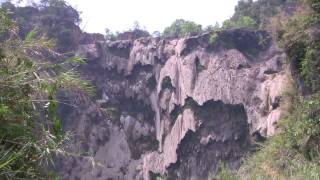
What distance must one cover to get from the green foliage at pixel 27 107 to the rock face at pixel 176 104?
12.2 m

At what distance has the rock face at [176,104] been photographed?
58.2ft

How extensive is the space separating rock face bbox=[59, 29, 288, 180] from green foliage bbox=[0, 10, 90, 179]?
39.9 feet

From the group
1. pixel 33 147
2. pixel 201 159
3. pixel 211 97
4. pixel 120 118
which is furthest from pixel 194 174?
pixel 33 147

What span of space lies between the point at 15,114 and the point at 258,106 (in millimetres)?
14705

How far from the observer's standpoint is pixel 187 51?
65.7 feet

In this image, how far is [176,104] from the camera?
19.9 meters

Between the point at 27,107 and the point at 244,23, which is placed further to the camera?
the point at 244,23

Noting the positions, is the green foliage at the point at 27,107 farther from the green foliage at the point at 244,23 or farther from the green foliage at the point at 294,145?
the green foliage at the point at 244,23

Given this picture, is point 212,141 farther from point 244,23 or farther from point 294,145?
point 294,145


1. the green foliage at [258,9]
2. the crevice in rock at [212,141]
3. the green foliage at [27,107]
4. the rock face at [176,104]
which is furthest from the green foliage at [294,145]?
the green foliage at [258,9]

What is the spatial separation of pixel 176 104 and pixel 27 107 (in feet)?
54.6

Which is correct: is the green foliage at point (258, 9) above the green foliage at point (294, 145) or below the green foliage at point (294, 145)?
above

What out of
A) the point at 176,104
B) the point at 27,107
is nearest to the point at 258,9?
the point at 176,104

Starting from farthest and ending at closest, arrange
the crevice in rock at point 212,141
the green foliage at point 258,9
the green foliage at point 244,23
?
1. the green foliage at point 258,9
2. the green foliage at point 244,23
3. the crevice in rock at point 212,141
